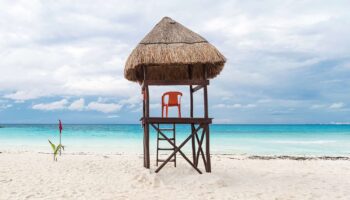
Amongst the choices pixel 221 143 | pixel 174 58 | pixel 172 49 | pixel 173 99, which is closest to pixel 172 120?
pixel 173 99

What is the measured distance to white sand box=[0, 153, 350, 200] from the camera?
6.90 metres

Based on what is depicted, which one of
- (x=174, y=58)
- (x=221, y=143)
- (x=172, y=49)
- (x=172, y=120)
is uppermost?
(x=172, y=49)

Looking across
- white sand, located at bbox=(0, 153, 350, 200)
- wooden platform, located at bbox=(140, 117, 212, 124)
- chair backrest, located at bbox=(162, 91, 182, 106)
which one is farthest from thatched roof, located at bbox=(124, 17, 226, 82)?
white sand, located at bbox=(0, 153, 350, 200)

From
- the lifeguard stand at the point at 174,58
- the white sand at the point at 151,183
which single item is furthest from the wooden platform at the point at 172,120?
the white sand at the point at 151,183

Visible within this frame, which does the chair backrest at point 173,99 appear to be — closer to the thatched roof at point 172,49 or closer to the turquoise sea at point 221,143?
the thatched roof at point 172,49

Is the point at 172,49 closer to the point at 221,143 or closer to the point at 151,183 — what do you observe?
the point at 151,183

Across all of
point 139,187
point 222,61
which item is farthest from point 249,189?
point 222,61

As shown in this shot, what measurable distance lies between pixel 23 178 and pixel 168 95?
3.75m

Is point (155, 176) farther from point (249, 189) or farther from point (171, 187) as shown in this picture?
point (249, 189)

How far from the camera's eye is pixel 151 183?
770 centimetres

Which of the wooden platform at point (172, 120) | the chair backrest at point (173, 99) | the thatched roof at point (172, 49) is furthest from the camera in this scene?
the chair backrest at point (173, 99)

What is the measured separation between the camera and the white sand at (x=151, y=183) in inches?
272

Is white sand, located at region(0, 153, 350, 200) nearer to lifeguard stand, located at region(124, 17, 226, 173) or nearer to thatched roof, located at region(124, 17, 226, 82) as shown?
lifeguard stand, located at region(124, 17, 226, 173)

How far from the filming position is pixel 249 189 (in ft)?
24.7
